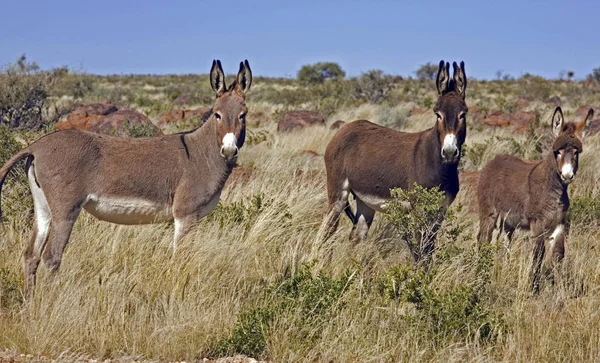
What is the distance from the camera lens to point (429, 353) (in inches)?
195

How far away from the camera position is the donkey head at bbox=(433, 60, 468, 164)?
6.89m

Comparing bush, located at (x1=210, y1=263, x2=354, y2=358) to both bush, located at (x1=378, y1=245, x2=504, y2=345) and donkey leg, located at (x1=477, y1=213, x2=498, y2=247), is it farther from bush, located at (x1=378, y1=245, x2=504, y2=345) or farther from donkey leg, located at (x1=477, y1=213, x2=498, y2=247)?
donkey leg, located at (x1=477, y1=213, x2=498, y2=247)

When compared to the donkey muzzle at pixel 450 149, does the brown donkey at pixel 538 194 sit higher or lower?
lower

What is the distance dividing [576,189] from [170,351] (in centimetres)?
805

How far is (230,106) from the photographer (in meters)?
6.88

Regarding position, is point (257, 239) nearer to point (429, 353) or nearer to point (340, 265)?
point (340, 265)

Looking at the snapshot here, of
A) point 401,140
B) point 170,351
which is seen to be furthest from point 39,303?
point 401,140

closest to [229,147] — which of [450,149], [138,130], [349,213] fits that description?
[450,149]

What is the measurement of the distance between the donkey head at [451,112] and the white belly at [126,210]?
9.18 feet

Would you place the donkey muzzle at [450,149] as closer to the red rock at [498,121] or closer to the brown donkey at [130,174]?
the brown donkey at [130,174]

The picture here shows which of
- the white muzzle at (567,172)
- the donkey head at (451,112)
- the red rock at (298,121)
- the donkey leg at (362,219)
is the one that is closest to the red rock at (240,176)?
the donkey leg at (362,219)

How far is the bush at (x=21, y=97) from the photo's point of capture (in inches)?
613

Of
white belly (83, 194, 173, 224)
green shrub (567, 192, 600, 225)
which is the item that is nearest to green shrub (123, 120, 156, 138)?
white belly (83, 194, 173, 224)

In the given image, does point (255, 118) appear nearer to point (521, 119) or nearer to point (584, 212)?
point (521, 119)
